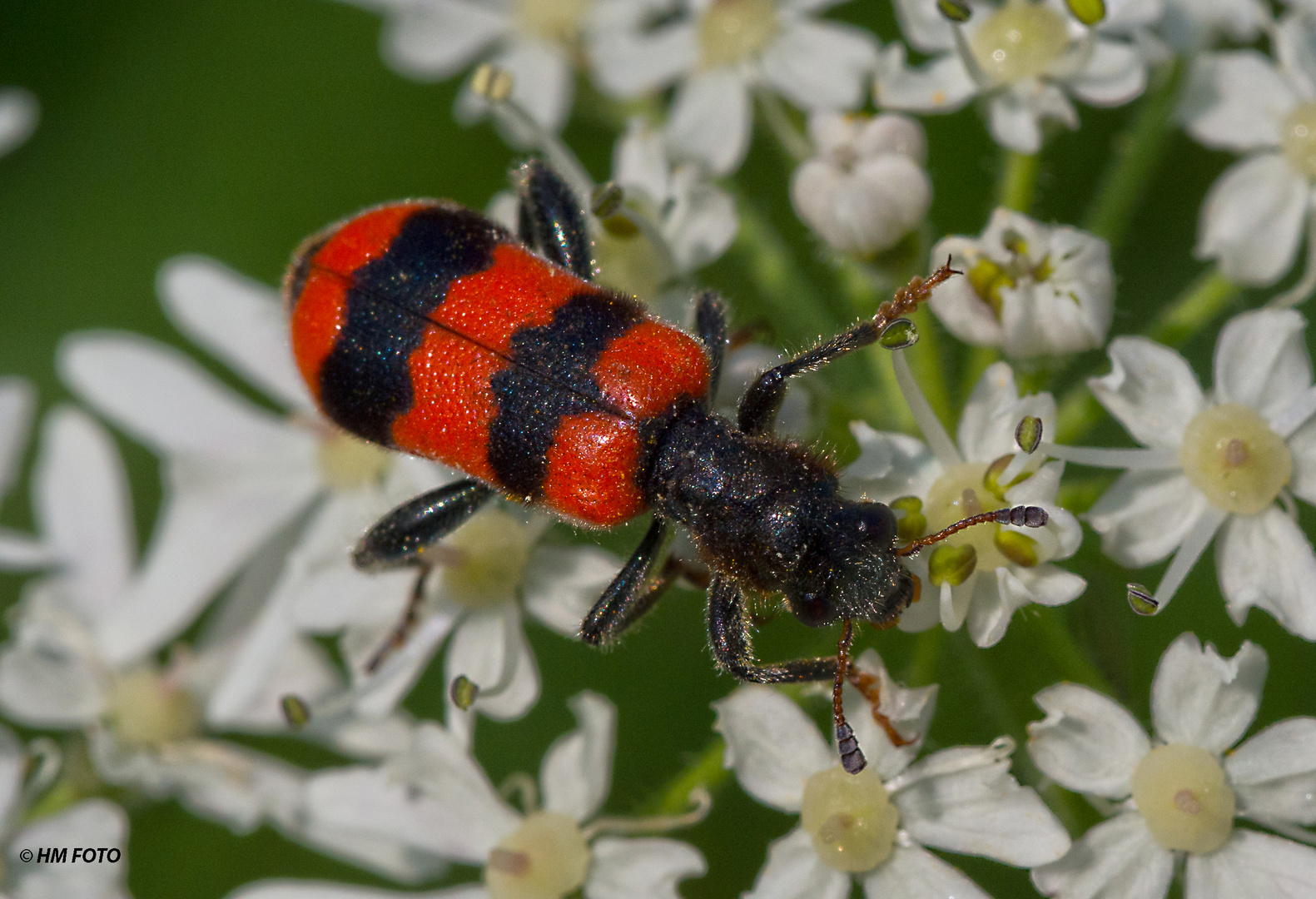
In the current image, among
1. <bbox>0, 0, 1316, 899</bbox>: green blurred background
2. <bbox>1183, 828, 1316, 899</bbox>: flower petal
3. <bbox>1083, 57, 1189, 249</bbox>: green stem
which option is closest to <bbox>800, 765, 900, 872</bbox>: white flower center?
<bbox>1183, 828, 1316, 899</bbox>: flower petal

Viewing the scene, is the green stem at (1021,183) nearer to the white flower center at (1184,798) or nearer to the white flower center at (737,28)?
the white flower center at (737,28)

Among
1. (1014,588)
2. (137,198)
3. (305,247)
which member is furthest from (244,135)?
(1014,588)

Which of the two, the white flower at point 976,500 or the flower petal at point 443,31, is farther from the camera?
the flower petal at point 443,31

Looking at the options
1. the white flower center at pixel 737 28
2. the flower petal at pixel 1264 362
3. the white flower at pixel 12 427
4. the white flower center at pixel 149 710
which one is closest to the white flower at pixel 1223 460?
the flower petal at pixel 1264 362

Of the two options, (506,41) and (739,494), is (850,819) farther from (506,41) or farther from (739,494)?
(506,41)

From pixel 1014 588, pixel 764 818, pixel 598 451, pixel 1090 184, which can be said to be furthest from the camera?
pixel 1090 184

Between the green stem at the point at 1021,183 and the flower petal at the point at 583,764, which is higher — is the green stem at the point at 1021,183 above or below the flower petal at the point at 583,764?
above

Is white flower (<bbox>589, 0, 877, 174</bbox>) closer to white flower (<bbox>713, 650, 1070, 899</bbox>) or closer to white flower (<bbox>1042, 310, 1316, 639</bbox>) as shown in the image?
white flower (<bbox>1042, 310, 1316, 639</bbox>)

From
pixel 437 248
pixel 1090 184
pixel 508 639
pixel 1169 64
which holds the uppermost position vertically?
pixel 437 248

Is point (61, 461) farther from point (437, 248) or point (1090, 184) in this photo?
point (1090, 184)
